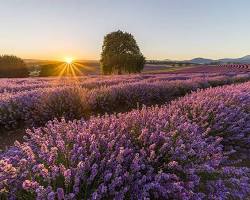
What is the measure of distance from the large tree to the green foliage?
870 cm

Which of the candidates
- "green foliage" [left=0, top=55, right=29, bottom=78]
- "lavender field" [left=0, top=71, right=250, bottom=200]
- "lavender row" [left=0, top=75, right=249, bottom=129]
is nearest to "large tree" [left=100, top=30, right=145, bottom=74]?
"green foliage" [left=0, top=55, right=29, bottom=78]

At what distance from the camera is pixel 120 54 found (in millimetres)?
40469

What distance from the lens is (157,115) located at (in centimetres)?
437

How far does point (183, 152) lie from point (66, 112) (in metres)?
3.28

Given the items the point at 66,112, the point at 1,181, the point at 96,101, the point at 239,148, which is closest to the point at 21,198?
the point at 1,181

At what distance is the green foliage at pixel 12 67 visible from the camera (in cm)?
3111

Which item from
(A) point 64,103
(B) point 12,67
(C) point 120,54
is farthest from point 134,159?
(C) point 120,54

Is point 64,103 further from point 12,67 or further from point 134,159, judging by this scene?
point 12,67

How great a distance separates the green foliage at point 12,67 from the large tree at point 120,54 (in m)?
8.70

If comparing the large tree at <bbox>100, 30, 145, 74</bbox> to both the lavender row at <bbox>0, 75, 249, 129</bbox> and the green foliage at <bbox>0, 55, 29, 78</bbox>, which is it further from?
the lavender row at <bbox>0, 75, 249, 129</bbox>

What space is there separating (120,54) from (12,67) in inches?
490

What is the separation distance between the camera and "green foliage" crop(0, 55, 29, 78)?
3111 centimetres

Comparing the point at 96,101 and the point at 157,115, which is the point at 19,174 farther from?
the point at 96,101

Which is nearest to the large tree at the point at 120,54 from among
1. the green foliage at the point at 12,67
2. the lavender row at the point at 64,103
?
the green foliage at the point at 12,67
